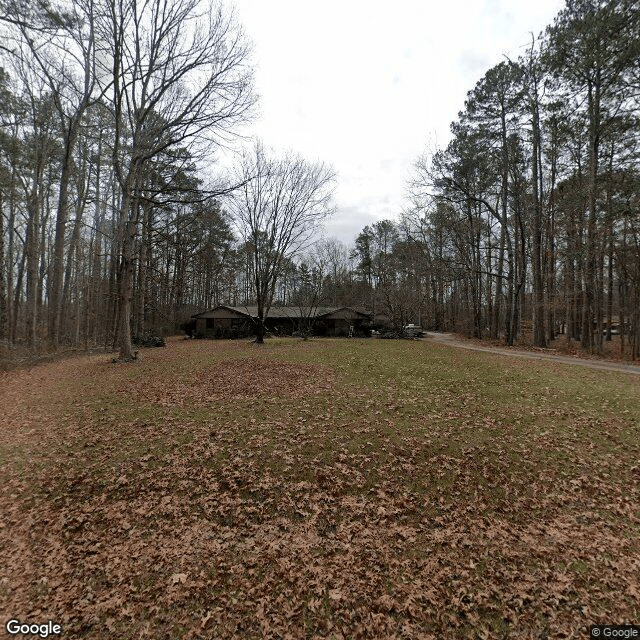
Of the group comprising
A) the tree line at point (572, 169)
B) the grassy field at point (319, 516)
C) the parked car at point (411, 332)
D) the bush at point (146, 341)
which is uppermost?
the tree line at point (572, 169)

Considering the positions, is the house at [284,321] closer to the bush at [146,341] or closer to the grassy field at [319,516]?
the bush at [146,341]

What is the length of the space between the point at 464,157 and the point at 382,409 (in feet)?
75.1

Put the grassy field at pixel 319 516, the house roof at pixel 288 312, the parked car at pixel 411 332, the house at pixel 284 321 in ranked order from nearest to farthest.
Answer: the grassy field at pixel 319 516 < the parked car at pixel 411 332 < the house at pixel 284 321 < the house roof at pixel 288 312

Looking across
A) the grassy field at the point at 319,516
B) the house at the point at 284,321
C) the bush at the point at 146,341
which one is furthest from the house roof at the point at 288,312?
the grassy field at the point at 319,516

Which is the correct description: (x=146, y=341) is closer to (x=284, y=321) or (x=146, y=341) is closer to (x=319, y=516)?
(x=284, y=321)

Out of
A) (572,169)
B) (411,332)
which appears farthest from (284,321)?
(572,169)

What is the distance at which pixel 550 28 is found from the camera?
1611 centimetres

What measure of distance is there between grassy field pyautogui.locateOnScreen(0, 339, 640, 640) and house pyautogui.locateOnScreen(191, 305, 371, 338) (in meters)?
25.0

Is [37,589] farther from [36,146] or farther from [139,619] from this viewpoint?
[36,146]

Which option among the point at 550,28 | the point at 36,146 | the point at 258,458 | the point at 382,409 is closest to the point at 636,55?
the point at 550,28

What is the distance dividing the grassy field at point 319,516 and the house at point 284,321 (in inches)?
982

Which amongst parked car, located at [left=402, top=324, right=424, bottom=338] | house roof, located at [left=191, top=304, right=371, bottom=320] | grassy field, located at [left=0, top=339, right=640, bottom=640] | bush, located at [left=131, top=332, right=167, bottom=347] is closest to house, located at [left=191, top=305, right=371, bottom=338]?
house roof, located at [left=191, top=304, right=371, bottom=320]

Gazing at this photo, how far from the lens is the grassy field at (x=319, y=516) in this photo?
2.85 meters

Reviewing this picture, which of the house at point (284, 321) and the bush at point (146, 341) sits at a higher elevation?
the house at point (284, 321)
